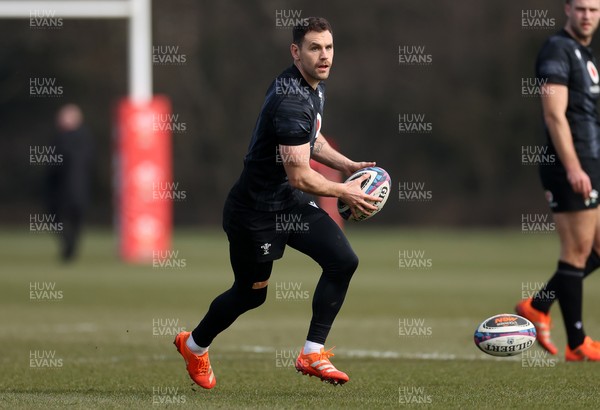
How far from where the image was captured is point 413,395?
6.97m

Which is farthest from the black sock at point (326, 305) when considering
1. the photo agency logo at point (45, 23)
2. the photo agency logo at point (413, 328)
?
the photo agency logo at point (45, 23)

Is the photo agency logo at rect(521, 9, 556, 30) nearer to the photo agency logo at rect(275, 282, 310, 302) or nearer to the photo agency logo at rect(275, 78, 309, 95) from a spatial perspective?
the photo agency logo at rect(275, 282, 310, 302)

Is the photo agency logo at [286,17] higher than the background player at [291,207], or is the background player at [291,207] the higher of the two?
the background player at [291,207]

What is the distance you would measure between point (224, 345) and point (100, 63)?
92.0 feet

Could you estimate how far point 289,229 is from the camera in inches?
292

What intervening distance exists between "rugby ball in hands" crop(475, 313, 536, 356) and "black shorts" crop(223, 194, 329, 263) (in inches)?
53.8

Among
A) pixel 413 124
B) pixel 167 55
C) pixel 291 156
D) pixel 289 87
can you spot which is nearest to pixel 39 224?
pixel 167 55

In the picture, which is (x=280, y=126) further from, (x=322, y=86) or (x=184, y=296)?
(x=184, y=296)

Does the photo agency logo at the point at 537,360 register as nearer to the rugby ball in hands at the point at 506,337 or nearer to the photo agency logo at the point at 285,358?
the rugby ball in hands at the point at 506,337

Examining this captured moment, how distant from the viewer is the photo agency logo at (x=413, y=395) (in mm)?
6753

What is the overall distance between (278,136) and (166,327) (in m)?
5.10

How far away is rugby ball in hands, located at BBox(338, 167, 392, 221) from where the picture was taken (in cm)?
721

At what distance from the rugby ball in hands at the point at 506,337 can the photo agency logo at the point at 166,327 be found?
4.07m

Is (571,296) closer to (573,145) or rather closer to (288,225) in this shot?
(573,145)
